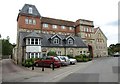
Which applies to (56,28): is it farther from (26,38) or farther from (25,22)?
(26,38)

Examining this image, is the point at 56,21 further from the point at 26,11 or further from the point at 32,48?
the point at 32,48

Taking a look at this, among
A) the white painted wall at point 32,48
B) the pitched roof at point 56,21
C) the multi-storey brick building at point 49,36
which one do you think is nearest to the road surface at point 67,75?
the white painted wall at point 32,48

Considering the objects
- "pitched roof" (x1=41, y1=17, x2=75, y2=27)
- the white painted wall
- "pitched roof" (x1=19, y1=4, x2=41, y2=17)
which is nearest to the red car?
the white painted wall

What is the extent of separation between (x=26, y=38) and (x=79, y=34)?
29845mm

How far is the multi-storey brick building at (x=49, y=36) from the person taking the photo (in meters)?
33.0

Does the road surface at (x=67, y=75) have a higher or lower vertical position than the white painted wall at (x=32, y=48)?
lower

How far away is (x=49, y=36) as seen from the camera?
40656mm

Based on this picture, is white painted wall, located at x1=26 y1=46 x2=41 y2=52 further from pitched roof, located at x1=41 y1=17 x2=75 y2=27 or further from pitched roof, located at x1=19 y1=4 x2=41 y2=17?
pitched roof, located at x1=41 y1=17 x2=75 y2=27

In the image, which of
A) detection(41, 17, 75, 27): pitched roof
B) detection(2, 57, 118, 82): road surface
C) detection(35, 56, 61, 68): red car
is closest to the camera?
detection(2, 57, 118, 82): road surface

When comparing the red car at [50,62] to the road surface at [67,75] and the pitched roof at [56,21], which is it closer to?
the road surface at [67,75]

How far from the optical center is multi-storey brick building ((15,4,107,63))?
33000 mm

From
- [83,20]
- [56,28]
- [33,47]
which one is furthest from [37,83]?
[83,20]

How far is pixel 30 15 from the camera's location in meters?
48.1

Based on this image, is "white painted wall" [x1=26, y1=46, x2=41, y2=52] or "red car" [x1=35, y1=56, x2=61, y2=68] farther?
"white painted wall" [x1=26, y1=46, x2=41, y2=52]
